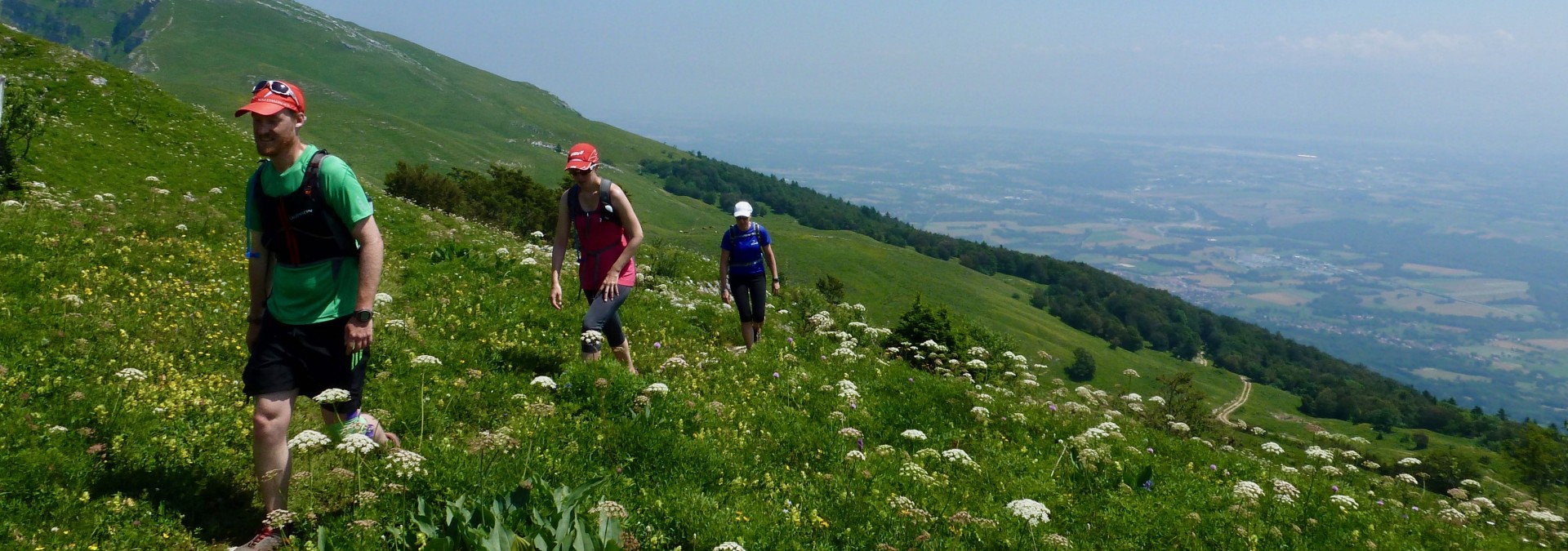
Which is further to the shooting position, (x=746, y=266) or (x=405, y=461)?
(x=746, y=266)

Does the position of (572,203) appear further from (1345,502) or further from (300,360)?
(1345,502)

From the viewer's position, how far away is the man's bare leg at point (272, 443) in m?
4.47

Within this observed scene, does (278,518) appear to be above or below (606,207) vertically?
below

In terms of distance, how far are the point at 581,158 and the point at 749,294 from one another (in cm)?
433

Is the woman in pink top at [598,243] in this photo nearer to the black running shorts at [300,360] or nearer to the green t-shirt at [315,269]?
the black running shorts at [300,360]

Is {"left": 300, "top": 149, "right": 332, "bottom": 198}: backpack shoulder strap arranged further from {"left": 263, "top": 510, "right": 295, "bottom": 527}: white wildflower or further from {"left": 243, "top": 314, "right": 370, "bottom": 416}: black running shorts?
{"left": 263, "top": 510, "right": 295, "bottom": 527}: white wildflower

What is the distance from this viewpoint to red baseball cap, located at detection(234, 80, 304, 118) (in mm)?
4160

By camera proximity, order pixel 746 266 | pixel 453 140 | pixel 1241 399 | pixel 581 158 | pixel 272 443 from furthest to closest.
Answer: pixel 453 140, pixel 1241 399, pixel 746 266, pixel 581 158, pixel 272 443

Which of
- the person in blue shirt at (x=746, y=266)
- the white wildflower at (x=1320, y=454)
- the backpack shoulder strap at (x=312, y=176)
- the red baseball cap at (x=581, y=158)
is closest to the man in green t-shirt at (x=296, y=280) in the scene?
the backpack shoulder strap at (x=312, y=176)

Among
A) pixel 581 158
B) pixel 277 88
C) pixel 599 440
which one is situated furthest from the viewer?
pixel 581 158

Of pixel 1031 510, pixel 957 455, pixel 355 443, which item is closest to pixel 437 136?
pixel 957 455

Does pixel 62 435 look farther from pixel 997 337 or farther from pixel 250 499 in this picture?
pixel 997 337

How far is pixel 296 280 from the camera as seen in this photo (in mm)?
4551

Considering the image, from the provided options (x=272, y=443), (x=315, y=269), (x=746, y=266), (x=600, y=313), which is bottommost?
(x=272, y=443)
